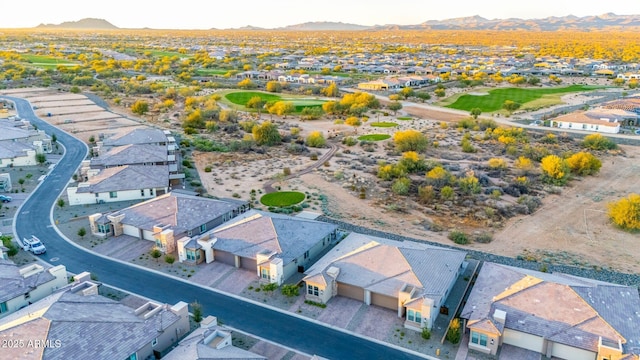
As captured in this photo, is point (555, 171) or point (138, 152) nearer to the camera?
point (555, 171)

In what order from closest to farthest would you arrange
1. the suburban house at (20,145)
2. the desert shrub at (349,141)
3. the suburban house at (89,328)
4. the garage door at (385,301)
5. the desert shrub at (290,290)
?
the suburban house at (89,328)
the garage door at (385,301)
the desert shrub at (290,290)
the suburban house at (20,145)
the desert shrub at (349,141)

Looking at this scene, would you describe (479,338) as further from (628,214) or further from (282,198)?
(282,198)

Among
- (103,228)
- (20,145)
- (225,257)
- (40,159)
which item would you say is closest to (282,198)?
(225,257)

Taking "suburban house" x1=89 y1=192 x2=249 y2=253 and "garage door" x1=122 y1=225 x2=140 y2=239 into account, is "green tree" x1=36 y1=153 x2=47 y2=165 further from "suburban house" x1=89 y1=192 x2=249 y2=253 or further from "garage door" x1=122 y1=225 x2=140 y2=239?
"garage door" x1=122 y1=225 x2=140 y2=239

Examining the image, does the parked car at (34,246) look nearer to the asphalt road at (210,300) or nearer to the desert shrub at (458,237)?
the asphalt road at (210,300)

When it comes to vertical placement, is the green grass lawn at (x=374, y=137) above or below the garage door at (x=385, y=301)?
above

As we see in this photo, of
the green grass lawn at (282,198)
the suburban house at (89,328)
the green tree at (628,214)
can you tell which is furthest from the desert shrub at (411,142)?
the suburban house at (89,328)

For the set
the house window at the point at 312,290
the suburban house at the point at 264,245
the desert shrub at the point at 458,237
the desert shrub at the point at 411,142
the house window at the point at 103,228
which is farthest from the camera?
the desert shrub at the point at 411,142
